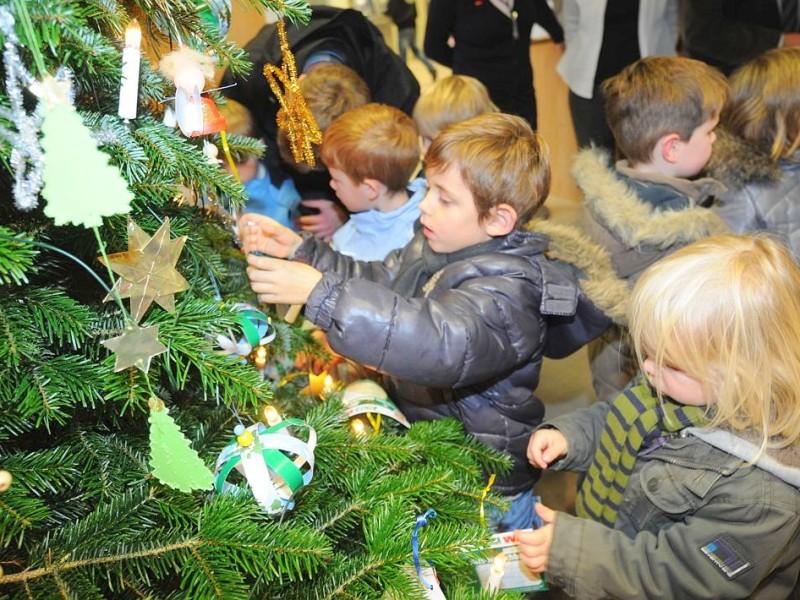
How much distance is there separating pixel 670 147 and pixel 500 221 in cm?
69

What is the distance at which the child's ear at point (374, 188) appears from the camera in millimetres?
1859

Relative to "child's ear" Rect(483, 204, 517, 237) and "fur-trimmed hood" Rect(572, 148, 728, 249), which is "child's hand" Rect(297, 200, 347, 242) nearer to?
"fur-trimmed hood" Rect(572, 148, 728, 249)

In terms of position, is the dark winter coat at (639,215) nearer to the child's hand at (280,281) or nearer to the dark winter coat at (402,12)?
the child's hand at (280,281)

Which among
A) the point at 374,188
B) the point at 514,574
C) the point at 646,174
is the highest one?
the point at 646,174

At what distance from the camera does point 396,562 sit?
756 millimetres

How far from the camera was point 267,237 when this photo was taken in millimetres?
1488

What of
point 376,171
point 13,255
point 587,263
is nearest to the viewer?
point 13,255

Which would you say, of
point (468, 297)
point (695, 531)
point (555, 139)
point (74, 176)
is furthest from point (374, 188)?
point (555, 139)

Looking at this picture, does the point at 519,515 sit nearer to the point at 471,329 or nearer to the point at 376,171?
the point at 471,329

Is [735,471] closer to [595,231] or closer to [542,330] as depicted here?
[542,330]

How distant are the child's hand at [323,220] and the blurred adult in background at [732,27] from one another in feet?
5.34

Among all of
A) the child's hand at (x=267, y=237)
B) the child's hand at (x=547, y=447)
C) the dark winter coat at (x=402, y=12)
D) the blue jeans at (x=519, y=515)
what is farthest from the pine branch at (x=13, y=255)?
the dark winter coat at (x=402, y=12)

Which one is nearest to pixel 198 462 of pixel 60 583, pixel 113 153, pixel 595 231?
pixel 60 583

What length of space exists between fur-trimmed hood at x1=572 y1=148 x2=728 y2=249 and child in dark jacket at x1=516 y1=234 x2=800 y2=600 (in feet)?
1.46
